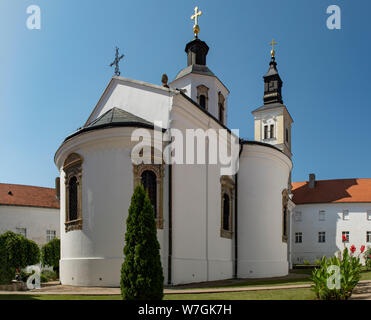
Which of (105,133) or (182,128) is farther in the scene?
(182,128)

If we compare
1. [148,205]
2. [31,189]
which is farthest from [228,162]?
[31,189]

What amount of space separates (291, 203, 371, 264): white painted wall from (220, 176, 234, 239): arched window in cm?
2983

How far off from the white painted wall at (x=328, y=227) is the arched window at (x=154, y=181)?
3610 centimetres

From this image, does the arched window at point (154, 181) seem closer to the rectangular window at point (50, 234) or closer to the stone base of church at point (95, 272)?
the stone base of church at point (95, 272)

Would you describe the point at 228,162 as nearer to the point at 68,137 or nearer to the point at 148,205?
the point at 68,137

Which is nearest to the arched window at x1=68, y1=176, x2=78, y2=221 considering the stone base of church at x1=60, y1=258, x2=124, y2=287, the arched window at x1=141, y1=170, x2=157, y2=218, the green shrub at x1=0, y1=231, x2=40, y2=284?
the stone base of church at x1=60, y1=258, x2=124, y2=287

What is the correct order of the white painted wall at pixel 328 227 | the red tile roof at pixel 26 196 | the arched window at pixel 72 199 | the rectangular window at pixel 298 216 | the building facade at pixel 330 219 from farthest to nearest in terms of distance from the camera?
the rectangular window at pixel 298 216, the building facade at pixel 330 219, the white painted wall at pixel 328 227, the red tile roof at pixel 26 196, the arched window at pixel 72 199

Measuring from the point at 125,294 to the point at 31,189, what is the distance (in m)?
30.8

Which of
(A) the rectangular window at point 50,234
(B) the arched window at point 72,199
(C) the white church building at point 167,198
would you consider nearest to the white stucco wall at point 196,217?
(C) the white church building at point 167,198

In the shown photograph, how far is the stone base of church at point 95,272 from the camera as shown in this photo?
584 inches

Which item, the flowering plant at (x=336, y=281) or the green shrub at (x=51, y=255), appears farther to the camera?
the green shrub at (x=51, y=255)

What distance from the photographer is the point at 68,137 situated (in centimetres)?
1675

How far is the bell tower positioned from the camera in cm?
4406

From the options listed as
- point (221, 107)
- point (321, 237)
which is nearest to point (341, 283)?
point (221, 107)
